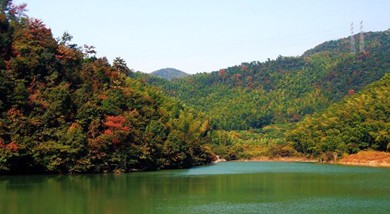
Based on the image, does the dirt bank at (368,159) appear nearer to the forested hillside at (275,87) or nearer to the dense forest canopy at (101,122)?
the dense forest canopy at (101,122)

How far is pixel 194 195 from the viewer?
30.4 meters

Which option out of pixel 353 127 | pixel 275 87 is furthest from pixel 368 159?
pixel 275 87

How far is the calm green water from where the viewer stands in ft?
80.7

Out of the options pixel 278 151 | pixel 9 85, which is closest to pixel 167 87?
pixel 278 151

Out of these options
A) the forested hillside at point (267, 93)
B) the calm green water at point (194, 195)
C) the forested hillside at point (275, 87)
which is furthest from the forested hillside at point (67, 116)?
the forested hillside at point (275, 87)

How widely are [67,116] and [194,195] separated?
20900mm

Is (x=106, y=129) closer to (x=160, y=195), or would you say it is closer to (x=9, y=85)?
(x=9, y=85)

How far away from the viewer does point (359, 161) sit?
60.8 meters

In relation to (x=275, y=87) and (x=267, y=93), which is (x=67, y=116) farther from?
(x=275, y=87)

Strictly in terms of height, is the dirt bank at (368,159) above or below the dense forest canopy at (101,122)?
below

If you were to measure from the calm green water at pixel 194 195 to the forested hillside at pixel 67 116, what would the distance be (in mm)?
3923

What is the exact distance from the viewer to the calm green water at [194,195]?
24.6 metres

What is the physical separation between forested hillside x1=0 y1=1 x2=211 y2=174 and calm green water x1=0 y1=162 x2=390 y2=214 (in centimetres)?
392

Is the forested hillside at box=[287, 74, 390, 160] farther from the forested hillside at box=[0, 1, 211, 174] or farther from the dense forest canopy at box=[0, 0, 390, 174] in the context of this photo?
the forested hillside at box=[0, 1, 211, 174]
